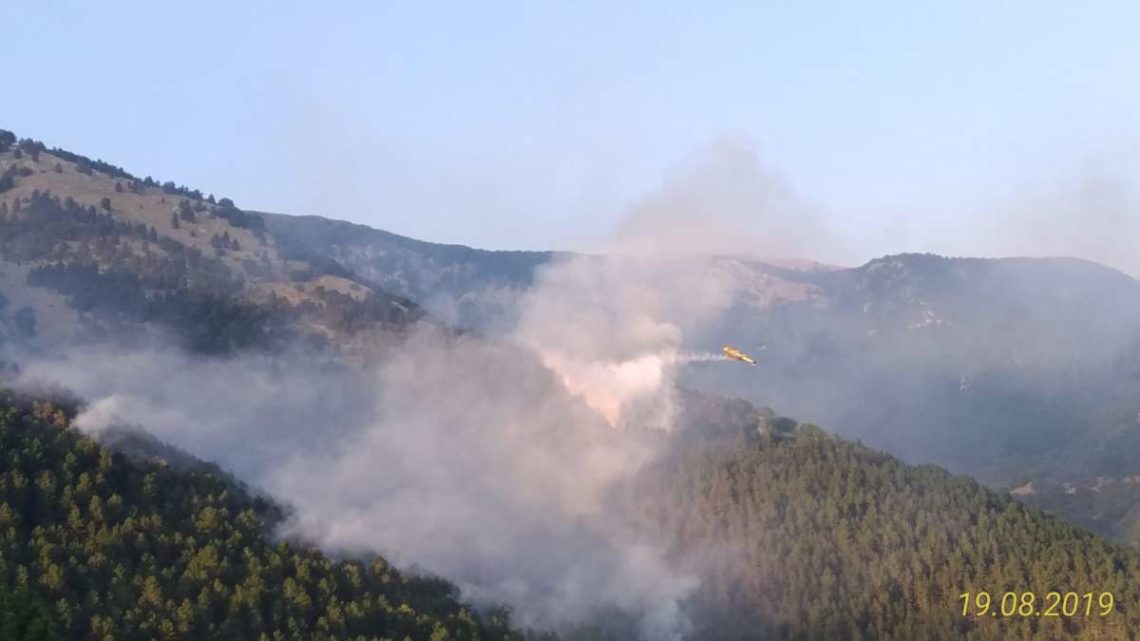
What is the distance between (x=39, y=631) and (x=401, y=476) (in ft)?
397

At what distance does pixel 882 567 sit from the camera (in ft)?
591

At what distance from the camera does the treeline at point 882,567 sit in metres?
168

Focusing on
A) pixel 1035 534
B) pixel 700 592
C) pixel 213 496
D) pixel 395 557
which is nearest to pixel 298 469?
pixel 395 557

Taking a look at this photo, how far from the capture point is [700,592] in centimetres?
18212
